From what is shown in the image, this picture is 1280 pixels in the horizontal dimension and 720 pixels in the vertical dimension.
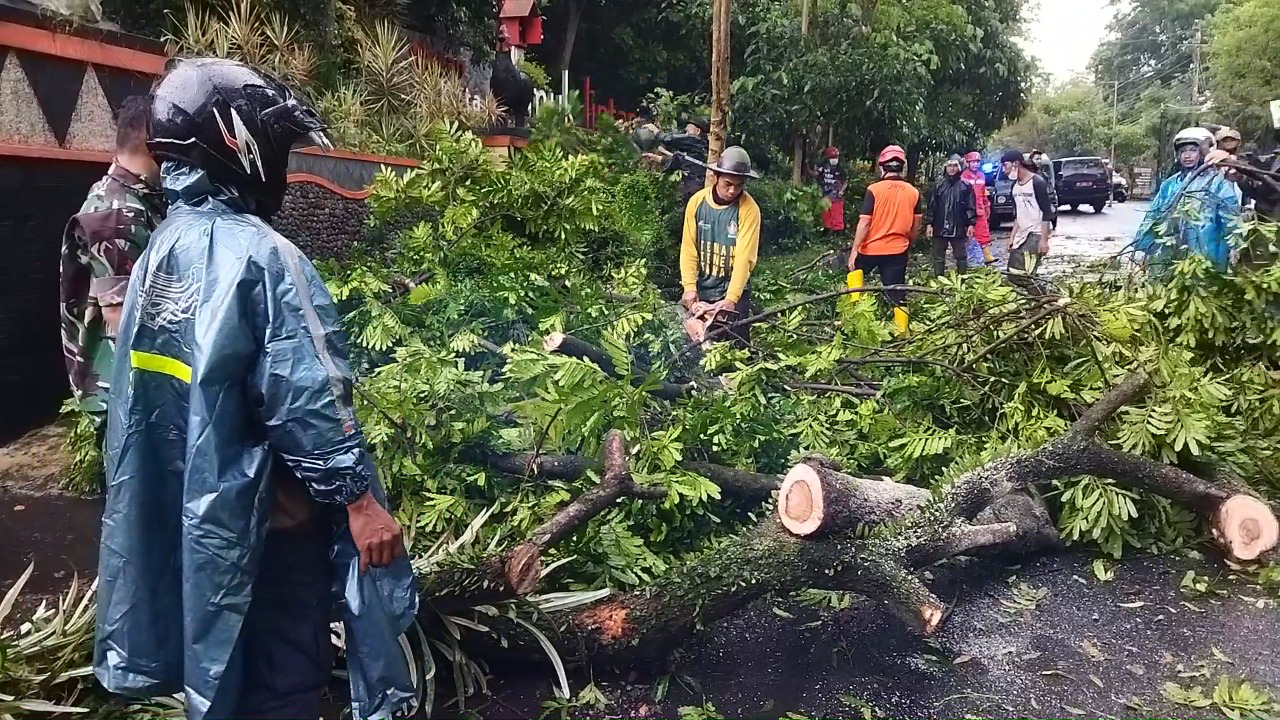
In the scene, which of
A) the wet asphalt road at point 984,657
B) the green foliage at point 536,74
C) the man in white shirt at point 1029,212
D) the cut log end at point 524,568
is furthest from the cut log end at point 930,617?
the green foliage at point 536,74

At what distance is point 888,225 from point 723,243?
2317mm

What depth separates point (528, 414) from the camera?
3.29m

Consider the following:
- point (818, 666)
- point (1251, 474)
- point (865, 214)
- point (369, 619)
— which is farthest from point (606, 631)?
point (865, 214)

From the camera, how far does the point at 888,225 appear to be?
6.92 meters

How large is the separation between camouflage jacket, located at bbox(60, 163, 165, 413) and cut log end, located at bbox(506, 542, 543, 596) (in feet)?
4.85

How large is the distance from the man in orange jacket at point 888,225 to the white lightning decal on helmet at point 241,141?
5786 millimetres

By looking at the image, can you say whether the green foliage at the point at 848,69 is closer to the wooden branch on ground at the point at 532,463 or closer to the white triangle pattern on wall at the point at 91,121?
the white triangle pattern on wall at the point at 91,121

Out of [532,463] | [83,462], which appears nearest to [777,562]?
[532,463]

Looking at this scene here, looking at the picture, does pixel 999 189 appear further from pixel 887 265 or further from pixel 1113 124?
pixel 887 265

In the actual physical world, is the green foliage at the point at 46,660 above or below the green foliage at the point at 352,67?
below

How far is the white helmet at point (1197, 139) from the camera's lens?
608cm

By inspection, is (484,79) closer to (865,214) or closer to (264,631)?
(865,214)

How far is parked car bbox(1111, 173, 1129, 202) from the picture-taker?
918cm

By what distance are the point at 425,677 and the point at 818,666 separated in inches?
49.3
